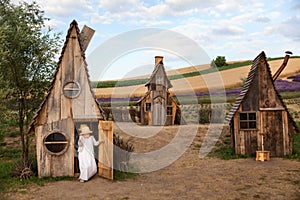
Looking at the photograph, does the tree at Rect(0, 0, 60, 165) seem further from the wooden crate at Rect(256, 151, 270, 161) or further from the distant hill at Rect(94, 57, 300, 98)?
the distant hill at Rect(94, 57, 300, 98)

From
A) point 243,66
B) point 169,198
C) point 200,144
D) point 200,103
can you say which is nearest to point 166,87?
point 200,103

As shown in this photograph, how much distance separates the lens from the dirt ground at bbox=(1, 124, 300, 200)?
10.2 meters

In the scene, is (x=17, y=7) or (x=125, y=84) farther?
(x=125, y=84)

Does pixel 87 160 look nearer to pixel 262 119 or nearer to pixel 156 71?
pixel 262 119

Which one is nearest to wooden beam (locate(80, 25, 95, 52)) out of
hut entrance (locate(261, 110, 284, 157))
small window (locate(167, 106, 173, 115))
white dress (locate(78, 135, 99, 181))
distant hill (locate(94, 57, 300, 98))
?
white dress (locate(78, 135, 99, 181))

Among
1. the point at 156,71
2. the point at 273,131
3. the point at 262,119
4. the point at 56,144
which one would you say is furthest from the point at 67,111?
the point at 156,71

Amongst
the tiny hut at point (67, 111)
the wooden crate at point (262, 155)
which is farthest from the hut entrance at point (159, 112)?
the tiny hut at point (67, 111)

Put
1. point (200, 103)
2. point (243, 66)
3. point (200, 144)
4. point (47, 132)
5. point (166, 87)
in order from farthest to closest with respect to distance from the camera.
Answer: point (243, 66), point (200, 103), point (166, 87), point (200, 144), point (47, 132)

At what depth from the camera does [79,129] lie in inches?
500

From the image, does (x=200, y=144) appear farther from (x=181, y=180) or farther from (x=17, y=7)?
(x=17, y=7)

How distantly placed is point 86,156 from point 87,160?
0.15m

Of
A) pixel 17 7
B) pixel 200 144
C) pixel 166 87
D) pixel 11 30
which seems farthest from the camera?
pixel 166 87

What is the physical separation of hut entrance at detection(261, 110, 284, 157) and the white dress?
8.36m

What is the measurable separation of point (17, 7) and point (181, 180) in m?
9.57
